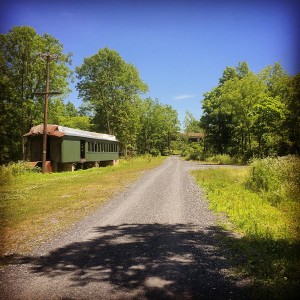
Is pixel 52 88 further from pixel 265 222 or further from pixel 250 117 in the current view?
pixel 265 222

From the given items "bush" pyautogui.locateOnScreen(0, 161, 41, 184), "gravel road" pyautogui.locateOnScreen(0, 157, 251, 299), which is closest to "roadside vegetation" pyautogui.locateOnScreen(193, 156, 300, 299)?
"gravel road" pyautogui.locateOnScreen(0, 157, 251, 299)

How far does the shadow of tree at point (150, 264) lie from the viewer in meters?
4.92

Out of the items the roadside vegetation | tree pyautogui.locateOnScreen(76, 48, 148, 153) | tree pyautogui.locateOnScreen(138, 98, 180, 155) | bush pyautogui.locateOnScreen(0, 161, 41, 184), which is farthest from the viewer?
tree pyautogui.locateOnScreen(138, 98, 180, 155)

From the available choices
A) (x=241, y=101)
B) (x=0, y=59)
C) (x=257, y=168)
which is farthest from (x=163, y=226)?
(x=241, y=101)

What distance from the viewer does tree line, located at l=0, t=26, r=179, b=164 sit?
108 ft

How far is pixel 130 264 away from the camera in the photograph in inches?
236

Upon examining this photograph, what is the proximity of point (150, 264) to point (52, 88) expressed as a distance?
36.1 metres

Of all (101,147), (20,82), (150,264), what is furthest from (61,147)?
(150,264)

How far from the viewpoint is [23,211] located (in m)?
10.8

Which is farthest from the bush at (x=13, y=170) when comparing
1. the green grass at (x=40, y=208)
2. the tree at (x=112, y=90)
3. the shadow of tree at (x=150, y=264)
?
the tree at (x=112, y=90)

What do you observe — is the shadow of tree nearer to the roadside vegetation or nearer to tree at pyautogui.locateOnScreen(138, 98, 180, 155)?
the roadside vegetation

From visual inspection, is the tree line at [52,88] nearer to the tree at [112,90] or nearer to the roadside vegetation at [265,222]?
the tree at [112,90]

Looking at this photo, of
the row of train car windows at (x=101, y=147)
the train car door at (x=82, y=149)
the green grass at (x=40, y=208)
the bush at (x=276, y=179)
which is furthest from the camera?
the row of train car windows at (x=101, y=147)

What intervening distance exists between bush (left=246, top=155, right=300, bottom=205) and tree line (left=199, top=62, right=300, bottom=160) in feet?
24.0
